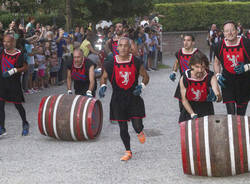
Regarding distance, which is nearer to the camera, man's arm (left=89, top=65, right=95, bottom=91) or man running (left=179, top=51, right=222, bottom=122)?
man running (left=179, top=51, right=222, bottom=122)

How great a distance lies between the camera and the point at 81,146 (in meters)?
8.21

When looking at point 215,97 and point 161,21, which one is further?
point 161,21

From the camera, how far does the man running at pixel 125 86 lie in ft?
23.7

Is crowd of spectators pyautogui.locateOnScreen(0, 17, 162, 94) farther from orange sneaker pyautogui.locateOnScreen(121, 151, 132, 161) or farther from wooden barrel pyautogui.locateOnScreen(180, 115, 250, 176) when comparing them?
wooden barrel pyautogui.locateOnScreen(180, 115, 250, 176)

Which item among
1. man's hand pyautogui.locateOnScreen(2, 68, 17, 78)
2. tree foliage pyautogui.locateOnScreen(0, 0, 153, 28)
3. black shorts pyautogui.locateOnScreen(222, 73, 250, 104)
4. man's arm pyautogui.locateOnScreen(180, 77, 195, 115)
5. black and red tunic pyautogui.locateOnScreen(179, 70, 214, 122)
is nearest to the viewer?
Result: man's arm pyautogui.locateOnScreen(180, 77, 195, 115)

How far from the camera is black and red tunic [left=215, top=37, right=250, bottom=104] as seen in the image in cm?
764

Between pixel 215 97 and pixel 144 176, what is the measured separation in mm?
1364

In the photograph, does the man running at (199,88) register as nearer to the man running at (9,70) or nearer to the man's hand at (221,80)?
the man's hand at (221,80)

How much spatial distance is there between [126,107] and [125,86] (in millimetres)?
293

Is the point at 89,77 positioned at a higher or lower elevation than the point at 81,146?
higher

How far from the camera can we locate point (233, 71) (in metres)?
7.70

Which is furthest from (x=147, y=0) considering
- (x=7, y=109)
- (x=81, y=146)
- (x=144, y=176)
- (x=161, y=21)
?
(x=144, y=176)

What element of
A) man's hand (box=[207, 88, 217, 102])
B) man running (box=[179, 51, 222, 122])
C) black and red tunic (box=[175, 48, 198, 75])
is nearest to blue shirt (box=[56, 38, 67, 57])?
black and red tunic (box=[175, 48, 198, 75])

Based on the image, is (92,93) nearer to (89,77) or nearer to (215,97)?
(89,77)
